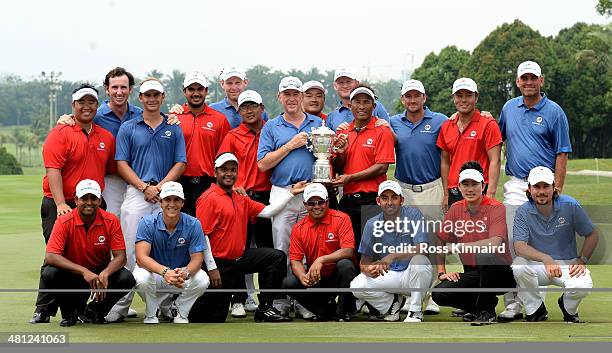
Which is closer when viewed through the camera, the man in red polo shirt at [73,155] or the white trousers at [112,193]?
the man in red polo shirt at [73,155]

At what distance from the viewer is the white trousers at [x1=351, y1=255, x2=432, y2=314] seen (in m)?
8.61

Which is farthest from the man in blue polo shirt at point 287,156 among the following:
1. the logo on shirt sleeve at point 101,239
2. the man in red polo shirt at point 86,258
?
the logo on shirt sleeve at point 101,239

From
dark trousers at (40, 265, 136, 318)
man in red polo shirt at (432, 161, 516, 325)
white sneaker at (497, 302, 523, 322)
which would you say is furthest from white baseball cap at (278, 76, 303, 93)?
white sneaker at (497, 302, 523, 322)

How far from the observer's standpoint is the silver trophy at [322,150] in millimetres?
8961

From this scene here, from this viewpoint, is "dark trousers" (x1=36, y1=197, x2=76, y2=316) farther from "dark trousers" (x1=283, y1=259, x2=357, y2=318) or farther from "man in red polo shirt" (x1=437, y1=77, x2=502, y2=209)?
"man in red polo shirt" (x1=437, y1=77, x2=502, y2=209)

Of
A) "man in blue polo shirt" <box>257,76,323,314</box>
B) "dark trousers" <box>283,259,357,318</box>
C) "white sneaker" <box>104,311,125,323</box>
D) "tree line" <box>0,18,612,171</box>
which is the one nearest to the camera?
"white sneaker" <box>104,311,125,323</box>

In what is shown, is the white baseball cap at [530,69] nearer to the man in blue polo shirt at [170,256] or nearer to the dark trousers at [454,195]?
the dark trousers at [454,195]

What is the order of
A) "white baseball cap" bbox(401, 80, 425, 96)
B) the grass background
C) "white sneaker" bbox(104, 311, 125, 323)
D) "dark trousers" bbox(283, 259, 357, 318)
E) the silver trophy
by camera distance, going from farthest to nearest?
1. "white baseball cap" bbox(401, 80, 425, 96)
2. the silver trophy
3. "dark trousers" bbox(283, 259, 357, 318)
4. "white sneaker" bbox(104, 311, 125, 323)
5. the grass background

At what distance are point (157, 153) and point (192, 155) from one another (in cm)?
47

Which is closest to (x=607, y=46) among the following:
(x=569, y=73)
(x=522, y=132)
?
(x=569, y=73)

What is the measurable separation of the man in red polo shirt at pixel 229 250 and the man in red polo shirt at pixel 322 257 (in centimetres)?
21

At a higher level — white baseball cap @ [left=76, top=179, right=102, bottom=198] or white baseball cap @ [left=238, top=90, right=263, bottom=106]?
white baseball cap @ [left=238, top=90, right=263, bottom=106]

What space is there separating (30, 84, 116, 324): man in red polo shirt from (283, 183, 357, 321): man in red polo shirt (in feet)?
6.03

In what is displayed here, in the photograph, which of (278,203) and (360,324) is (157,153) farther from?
(360,324)
